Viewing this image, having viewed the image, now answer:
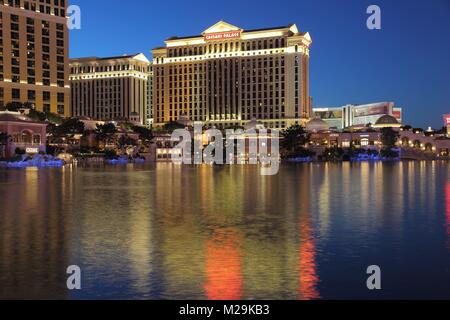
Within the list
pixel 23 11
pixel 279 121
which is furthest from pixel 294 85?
pixel 23 11

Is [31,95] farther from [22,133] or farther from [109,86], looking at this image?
[109,86]

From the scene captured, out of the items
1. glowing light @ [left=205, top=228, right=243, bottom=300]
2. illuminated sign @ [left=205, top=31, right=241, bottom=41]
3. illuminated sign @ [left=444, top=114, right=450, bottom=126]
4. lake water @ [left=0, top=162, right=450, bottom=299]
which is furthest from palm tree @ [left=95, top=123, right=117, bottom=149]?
illuminated sign @ [left=444, top=114, right=450, bottom=126]

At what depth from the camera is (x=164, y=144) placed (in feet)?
436

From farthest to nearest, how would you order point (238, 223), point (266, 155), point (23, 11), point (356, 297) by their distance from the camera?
point (266, 155) < point (23, 11) < point (238, 223) < point (356, 297)

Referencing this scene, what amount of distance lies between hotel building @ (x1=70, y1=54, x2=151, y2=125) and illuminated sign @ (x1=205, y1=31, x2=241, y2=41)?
101 feet

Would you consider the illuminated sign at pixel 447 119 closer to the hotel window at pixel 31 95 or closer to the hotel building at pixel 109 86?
the hotel building at pixel 109 86

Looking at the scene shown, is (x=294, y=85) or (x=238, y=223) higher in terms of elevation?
(x=294, y=85)

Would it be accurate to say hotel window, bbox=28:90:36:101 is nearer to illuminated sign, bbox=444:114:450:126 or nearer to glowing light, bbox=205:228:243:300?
glowing light, bbox=205:228:243:300

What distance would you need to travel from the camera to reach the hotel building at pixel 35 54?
117 m

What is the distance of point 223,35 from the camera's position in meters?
154
